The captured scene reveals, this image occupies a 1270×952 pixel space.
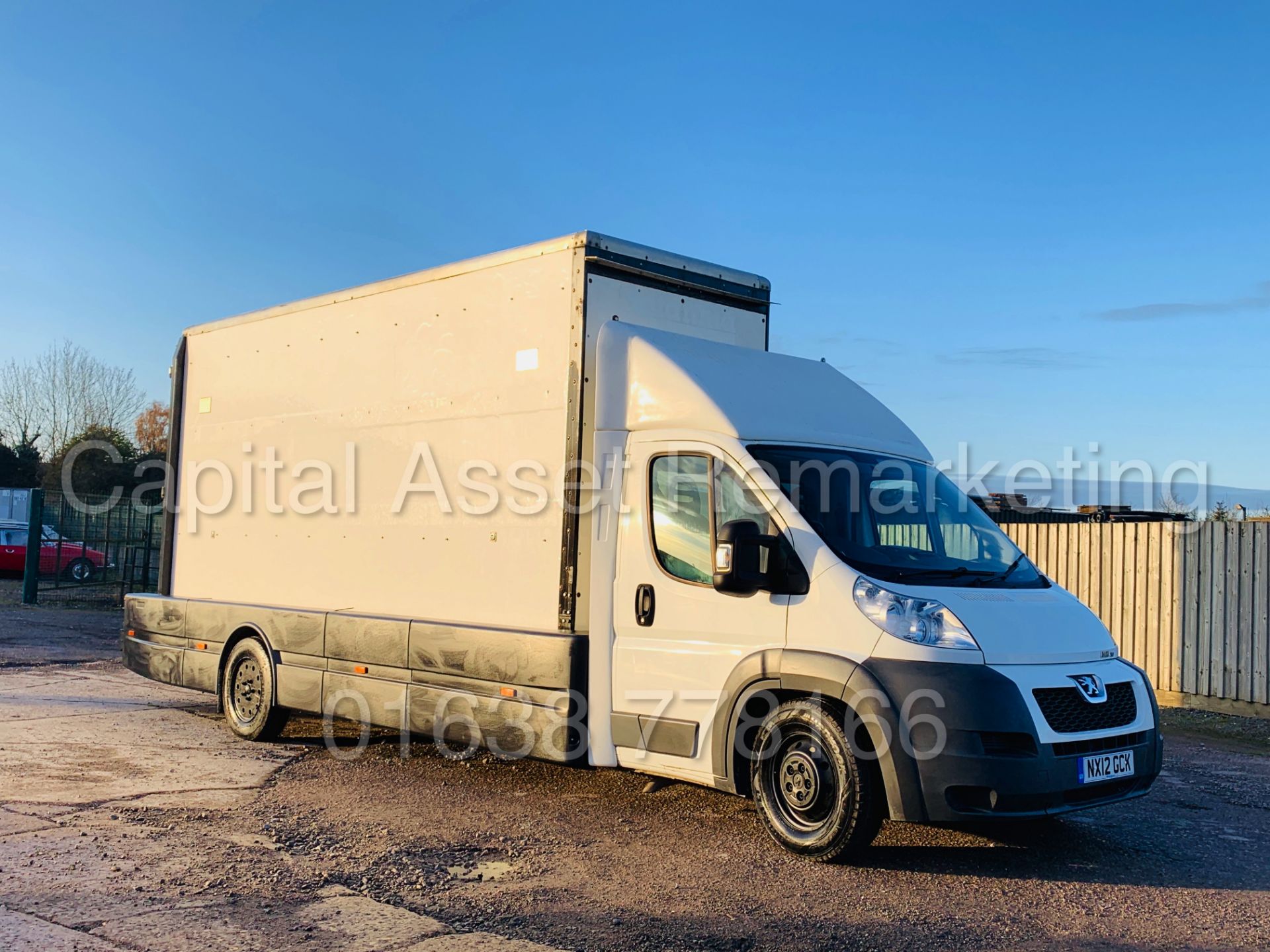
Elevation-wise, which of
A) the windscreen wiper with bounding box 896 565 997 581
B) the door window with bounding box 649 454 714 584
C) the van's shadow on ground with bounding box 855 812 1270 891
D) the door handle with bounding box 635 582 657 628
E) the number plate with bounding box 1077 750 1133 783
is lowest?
the van's shadow on ground with bounding box 855 812 1270 891

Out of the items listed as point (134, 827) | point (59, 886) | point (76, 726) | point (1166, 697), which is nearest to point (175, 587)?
point (76, 726)

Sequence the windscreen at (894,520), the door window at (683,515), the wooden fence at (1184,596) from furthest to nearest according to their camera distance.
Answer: the wooden fence at (1184,596) < the door window at (683,515) < the windscreen at (894,520)

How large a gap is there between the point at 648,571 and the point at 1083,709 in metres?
2.46

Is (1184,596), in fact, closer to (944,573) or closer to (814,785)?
(944,573)

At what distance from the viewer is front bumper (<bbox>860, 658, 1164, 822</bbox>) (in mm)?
5656

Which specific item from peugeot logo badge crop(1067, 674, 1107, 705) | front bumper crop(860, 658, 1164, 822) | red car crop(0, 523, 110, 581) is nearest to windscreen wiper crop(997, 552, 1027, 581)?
peugeot logo badge crop(1067, 674, 1107, 705)

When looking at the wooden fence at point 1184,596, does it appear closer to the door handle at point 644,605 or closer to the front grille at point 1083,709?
the front grille at point 1083,709

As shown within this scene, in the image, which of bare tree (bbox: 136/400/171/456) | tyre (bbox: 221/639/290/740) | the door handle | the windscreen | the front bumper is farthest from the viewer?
bare tree (bbox: 136/400/171/456)

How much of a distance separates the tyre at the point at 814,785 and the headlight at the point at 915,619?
553 millimetres

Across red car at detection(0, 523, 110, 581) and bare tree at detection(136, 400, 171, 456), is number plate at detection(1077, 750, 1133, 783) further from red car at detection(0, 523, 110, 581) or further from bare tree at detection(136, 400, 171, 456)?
bare tree at detection(136, 400, 171, 456)

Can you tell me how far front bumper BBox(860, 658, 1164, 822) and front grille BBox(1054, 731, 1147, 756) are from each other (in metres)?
0.01

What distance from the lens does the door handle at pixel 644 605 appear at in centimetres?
681

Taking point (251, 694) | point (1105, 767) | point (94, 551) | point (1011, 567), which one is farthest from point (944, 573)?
point (94, 551)

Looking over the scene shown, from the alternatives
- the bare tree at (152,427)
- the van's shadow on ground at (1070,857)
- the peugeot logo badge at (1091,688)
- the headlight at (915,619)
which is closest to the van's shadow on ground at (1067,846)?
the van's shadow on ground at (1070,857)
